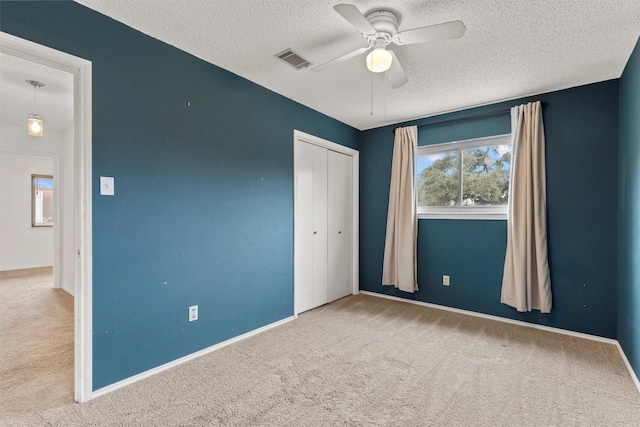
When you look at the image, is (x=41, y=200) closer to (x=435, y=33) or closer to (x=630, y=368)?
(x=435, y=33)

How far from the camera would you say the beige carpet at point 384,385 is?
5.71ft

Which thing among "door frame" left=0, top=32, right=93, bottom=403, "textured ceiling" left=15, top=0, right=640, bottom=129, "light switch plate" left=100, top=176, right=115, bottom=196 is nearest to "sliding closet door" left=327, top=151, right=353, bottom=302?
"textured ceiling" left=15, top=0, right=640, bottom=129

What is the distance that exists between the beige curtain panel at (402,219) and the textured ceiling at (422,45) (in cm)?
80

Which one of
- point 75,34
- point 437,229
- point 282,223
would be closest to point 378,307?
point 437,229

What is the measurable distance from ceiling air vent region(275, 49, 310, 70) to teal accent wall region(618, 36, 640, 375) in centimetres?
239

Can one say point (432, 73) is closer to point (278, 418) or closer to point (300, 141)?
point (300, 141)

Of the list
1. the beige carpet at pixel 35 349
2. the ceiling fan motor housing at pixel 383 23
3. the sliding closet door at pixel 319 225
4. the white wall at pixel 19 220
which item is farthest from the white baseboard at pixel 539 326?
the white wall at pixel 19 220

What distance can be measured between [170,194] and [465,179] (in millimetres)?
3237

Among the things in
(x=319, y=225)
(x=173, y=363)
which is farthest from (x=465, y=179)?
(x=173, y=363)

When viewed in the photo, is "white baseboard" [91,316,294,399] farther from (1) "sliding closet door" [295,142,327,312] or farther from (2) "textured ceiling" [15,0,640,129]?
(2) "textured ceiling" [15,0,640,129]

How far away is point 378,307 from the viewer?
3824 mm

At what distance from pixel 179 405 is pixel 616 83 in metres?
4.39

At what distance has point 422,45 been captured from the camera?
7.32 feet

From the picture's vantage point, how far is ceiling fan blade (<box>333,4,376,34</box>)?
1.52 m
